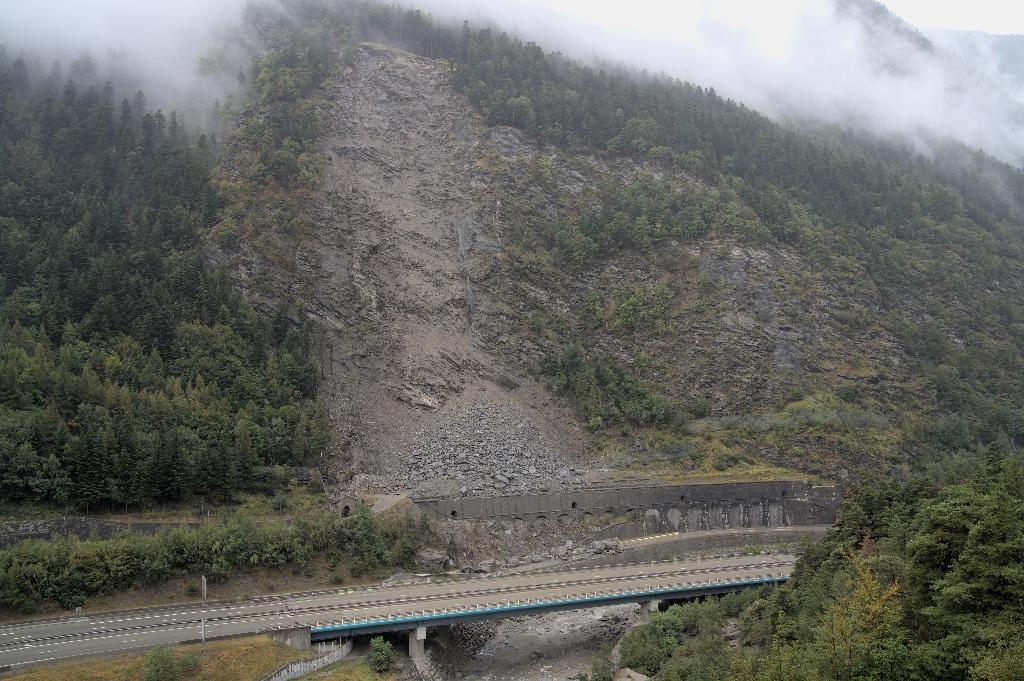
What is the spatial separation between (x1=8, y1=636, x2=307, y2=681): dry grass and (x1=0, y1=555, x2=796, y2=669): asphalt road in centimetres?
91

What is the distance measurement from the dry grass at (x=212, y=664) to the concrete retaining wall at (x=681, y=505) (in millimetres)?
19012

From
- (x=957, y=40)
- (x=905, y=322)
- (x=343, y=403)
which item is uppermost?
(x=957, y=40)

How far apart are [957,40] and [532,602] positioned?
167 meters

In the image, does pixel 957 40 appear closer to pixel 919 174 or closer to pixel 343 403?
pixel 919 174

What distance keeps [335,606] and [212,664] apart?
780cm

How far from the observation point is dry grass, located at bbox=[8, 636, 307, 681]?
29062mm

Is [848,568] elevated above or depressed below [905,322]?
below

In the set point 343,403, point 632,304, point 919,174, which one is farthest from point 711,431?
point 919,174

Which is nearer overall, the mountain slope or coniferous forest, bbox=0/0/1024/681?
coniferous forest, bbox=0/0/1024/681

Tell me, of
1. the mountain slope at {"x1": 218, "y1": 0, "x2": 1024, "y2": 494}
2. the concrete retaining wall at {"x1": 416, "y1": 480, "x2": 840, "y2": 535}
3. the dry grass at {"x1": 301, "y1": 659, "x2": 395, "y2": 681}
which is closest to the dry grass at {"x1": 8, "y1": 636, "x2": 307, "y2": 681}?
the dry grass at {"x1": 301, "y1": 659, "x2": 395, "y2": 681}

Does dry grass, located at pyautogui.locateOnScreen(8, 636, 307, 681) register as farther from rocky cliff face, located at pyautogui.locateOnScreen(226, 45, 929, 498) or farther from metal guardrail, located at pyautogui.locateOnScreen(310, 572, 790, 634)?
rocky cliff face, located at pyautogui.locateOnScreen(226, 45, 929, 498)

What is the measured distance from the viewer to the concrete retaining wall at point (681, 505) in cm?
5334

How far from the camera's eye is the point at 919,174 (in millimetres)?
97438

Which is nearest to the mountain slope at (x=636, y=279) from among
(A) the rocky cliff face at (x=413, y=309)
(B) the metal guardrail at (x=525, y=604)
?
(A) the rocky cliff face at (x=413, y=309)
